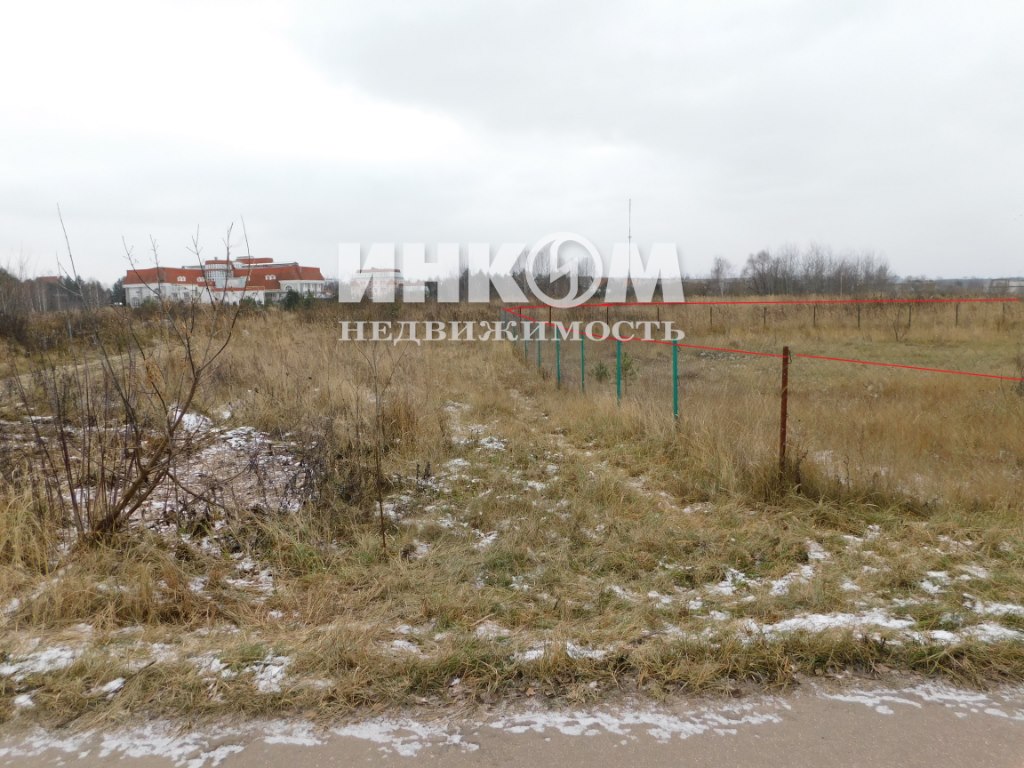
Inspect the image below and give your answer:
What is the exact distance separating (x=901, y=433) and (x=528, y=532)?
16.3 ft

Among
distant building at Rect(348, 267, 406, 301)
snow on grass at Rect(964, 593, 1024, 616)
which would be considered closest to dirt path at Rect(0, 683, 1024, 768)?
snow on grass at Rect(964, 593, 1024, 616)

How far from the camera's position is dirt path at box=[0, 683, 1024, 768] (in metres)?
2.08

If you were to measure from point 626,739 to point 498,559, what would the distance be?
172 cm

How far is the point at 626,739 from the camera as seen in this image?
2191mm

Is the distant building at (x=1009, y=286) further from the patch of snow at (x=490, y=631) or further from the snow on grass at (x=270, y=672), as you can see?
the snow on grass at (x=270, y=672)

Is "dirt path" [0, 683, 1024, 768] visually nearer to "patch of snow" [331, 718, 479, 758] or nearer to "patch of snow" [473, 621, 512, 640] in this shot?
"patch of snow" [331, 718, 479, 758]

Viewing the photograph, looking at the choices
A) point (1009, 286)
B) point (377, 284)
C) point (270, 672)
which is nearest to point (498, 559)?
point (270, 672)

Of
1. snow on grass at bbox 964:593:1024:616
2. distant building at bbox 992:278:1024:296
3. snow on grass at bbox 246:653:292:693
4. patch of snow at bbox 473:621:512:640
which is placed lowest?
patch of snow at bbox 473:621:512:640

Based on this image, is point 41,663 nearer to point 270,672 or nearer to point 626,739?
point 270,672

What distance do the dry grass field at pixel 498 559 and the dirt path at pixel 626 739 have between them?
133 millimetres

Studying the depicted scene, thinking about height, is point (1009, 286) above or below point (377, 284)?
below

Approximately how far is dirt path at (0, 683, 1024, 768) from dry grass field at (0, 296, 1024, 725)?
0.13m

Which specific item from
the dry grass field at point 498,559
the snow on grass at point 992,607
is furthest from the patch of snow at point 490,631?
the snow on grass at point 992,607

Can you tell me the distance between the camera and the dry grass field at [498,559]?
2.56 meters
